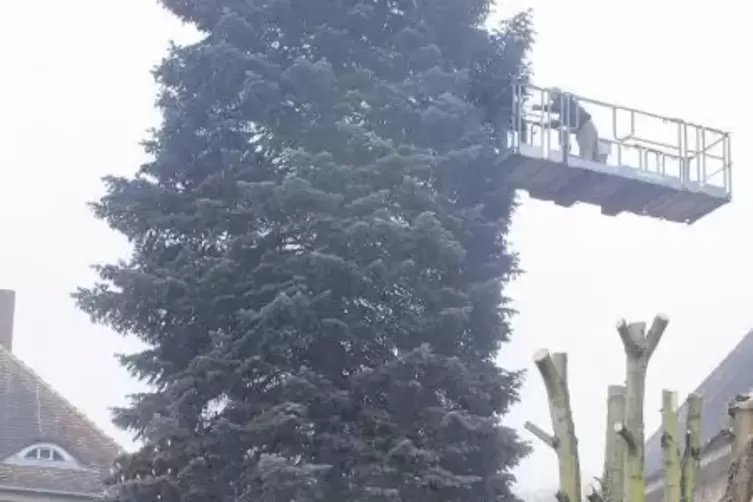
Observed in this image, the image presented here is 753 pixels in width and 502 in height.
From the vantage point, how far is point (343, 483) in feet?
46.7

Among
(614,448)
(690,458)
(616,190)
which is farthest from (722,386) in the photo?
(690,458)

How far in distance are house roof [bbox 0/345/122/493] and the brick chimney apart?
2352 millimetres

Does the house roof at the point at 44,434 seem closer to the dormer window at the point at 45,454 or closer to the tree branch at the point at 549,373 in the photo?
the dormer window at the point at 45,454

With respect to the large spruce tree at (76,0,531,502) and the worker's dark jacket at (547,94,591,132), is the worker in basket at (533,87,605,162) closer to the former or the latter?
the worker's dark jacket at (547,94,591,132)

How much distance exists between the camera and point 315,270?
1459cm

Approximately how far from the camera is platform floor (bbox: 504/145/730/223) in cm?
1914

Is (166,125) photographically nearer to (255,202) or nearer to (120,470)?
(255,202)

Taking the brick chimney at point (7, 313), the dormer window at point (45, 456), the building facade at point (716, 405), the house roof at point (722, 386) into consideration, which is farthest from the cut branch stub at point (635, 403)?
the brick chimney at point (7, 313)

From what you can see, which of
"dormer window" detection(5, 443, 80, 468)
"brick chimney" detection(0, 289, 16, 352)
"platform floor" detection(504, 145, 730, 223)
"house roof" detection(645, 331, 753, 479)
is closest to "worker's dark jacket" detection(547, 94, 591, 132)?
"platform floor" detection(504, 145, 730, 223)

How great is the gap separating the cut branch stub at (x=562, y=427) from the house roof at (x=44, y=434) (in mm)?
18134

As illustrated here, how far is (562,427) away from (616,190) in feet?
45.6

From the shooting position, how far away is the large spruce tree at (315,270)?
14.3 meters

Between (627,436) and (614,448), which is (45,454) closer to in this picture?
(614,448)

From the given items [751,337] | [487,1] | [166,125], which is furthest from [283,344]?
[751,337]
